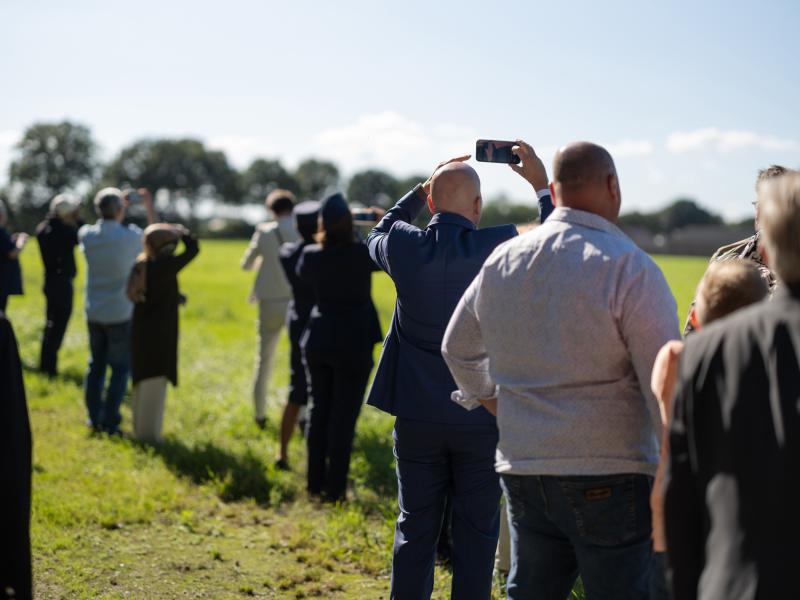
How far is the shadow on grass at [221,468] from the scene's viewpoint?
23.3 ft

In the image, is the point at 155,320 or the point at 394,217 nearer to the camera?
the point at 394,217

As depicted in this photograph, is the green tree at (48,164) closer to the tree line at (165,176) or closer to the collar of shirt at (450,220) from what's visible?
the tree line at (165,176)

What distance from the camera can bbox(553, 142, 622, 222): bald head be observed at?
2.97 meters

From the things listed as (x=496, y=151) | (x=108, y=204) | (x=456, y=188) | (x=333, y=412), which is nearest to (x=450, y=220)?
(x=456, y=188)

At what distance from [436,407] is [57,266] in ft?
29.2

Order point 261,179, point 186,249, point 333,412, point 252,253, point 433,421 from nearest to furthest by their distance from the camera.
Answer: point 433,421 < point 333,412 < point 186,249 < point 252,253 < point 261,179

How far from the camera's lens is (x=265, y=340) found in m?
9.12

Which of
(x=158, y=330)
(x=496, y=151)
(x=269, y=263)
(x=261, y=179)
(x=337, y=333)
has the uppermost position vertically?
(x=261, y=179)

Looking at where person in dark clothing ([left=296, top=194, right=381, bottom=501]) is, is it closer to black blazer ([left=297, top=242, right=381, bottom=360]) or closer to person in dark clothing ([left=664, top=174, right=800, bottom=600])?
black blazer ([left=297, top=242, right=381, bottom=360])

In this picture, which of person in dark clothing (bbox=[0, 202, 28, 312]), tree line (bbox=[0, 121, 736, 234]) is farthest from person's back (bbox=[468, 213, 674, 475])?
tree line (bbox=[0, 121, 736, 234])

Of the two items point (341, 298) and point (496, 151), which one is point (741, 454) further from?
point (341, 298)

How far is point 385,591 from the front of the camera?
523cm

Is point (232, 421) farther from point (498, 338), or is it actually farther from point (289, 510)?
point (498, 338)

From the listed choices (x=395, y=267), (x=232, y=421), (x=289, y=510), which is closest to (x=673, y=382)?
(x=395, y=267)
